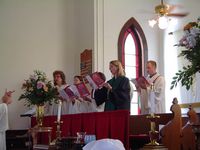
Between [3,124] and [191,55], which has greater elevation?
[191,55]

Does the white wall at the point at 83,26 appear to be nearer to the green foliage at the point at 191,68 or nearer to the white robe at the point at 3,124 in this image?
the white robe at the point at 3,124

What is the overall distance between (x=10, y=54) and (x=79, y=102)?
8.60 ft

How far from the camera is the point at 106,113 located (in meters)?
5.48

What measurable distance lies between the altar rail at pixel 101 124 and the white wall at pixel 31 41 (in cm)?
277

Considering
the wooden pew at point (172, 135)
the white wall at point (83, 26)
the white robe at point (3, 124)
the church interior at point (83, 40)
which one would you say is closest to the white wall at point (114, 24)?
the church interior at point (83, 40)

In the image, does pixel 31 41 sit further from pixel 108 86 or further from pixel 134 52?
pixel 108 86

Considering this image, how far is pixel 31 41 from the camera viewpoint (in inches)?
376

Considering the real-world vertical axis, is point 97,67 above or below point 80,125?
above

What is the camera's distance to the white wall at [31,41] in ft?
30.1

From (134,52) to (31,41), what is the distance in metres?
2.94

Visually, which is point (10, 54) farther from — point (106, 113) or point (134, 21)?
point (106, 113)

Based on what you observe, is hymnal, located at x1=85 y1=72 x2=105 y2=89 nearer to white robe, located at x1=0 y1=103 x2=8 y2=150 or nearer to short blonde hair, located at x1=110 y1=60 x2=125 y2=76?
short blonde hair, located at x1=110 y1=60 x2=125 y2=76

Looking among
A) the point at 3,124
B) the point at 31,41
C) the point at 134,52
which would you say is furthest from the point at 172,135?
the point at 134,52

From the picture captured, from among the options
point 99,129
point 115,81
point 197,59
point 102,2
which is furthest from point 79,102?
point 197,59
